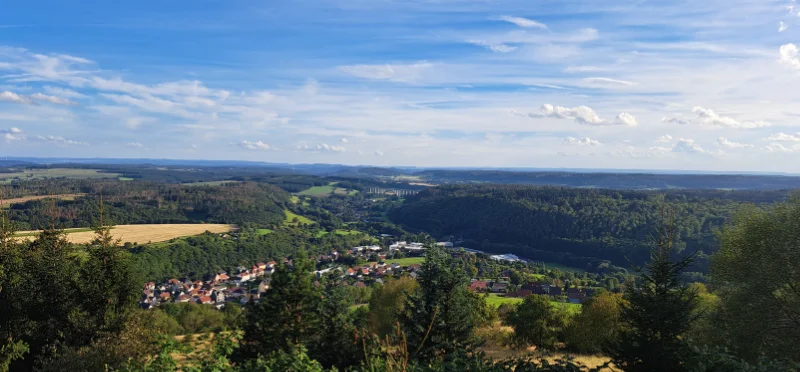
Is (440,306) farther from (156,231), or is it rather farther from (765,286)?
(156,231)

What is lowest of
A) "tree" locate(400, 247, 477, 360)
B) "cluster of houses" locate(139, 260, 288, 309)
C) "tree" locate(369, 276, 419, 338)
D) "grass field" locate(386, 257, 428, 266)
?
"cluster of houses" locate(139, 260, 288, 309)

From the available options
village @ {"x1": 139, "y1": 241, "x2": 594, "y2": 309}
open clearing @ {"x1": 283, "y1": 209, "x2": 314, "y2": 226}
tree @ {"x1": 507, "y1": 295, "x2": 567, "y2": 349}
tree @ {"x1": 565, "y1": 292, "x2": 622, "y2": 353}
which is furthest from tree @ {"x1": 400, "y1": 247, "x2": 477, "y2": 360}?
open clearing @ {"x1": 283, "y1": 209, "x2": 314, "y2": 226}

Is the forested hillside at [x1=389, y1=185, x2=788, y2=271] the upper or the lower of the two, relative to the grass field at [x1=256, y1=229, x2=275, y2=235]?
upper

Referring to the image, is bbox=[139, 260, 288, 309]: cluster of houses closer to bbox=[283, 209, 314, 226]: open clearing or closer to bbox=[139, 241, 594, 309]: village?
bbox=[139, 241, 594, 309]: village

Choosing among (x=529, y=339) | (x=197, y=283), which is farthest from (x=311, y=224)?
(x=529, y=339)

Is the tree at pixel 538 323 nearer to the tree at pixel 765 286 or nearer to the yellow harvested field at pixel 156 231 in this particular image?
the tree at pixel 765 286

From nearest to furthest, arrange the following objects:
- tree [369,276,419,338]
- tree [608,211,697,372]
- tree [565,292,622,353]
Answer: tree [608,211,697,372] → tree [565,292,622,353] → tree [369,276,419,338]
